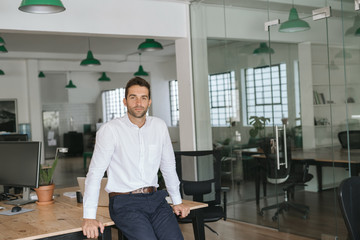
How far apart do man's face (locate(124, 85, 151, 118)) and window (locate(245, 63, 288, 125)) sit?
8.60ft

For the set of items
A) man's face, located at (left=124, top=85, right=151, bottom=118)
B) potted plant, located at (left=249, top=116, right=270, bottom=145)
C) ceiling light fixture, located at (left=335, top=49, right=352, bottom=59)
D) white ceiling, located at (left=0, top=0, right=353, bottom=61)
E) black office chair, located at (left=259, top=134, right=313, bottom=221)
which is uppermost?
white ceiling, located at (left=0, top=0, right=353, bottom=61)

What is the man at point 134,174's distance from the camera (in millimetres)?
2770

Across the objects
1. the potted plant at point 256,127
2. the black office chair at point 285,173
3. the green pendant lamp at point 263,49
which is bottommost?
the black office chair at point 285,173

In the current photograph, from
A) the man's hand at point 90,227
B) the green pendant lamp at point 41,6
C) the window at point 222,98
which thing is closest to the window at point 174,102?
the window at point 222,98

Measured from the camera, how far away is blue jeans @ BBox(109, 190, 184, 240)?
9.02 ft

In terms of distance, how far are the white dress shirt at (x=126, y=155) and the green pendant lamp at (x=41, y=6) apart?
1.46 metres

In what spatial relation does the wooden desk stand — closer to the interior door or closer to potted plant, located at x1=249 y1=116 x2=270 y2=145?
the interior door

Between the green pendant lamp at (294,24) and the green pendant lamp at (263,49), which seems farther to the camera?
the green pendant lamp at (263,49)

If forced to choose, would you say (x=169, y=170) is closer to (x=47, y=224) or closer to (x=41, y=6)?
(x=47, y=224)

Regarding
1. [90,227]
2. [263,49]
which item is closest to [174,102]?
[263,49]

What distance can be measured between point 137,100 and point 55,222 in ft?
2.90

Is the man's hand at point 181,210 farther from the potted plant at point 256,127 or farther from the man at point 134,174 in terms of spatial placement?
the potted plant at point 256,127

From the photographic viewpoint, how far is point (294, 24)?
4965 mm

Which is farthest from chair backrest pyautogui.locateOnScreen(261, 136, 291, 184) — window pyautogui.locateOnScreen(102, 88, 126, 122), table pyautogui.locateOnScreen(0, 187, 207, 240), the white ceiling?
window pyautogui.locateOnScreen(102, 88, 126, 122)
